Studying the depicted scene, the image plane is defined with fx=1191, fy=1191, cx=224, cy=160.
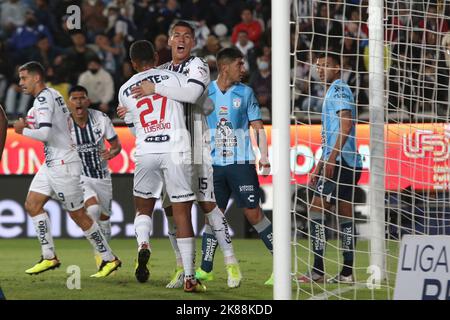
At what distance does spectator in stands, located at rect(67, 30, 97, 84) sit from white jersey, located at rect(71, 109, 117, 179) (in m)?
5.18

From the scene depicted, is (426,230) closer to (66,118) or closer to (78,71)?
(66,118)

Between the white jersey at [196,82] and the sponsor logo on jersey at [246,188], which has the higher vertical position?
the white jersey at [196,82]

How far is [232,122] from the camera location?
400 inches

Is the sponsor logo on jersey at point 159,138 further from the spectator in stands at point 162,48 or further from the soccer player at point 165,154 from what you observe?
the spectator in stands at point 162,48

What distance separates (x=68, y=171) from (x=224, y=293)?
232 cm

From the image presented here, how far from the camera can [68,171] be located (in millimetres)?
10906

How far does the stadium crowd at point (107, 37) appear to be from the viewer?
17.4m

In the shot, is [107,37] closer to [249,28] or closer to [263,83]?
[249,28]

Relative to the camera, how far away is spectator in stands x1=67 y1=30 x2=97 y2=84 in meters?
17.6

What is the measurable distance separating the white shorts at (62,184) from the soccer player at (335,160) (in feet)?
7.14

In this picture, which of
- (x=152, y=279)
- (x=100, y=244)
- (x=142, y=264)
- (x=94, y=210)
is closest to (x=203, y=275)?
(x=152, y=279)

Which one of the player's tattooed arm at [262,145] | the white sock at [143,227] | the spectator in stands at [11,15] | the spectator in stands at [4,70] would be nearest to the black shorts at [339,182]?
the player's tattooed arm at [262,145]
